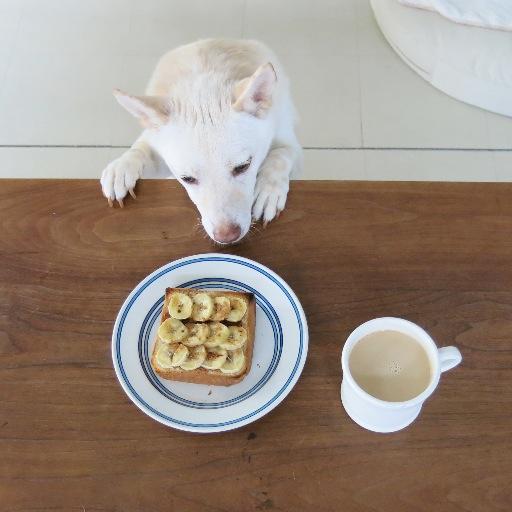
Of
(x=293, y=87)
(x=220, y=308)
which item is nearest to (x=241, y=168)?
(x=220, y=308)

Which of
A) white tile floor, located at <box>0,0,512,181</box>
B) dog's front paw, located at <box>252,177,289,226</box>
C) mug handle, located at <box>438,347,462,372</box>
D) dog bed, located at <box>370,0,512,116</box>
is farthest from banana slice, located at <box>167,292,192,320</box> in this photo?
dog bed, located at <box>370,0,512,116</box>

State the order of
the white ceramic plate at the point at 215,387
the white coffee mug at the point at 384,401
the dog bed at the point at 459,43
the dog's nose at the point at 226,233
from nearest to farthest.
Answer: the white coffee mug at the point at 384,401
the white ceramic plate at the point at 215,387
the dog's nose at the point at 226,233
the dog bed at the point at 459,43

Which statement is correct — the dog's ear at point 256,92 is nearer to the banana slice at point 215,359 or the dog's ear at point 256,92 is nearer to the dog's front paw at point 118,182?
the dog's front paw at point 118,182

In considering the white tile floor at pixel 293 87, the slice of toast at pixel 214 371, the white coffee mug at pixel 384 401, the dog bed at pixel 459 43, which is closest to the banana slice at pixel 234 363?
the slice of toast at pixel 214 371

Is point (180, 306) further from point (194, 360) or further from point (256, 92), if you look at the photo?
point (256, 92)

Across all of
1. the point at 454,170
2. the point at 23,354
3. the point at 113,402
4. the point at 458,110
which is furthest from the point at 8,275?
the point at 458,110

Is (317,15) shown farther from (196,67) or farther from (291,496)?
(291,496)
